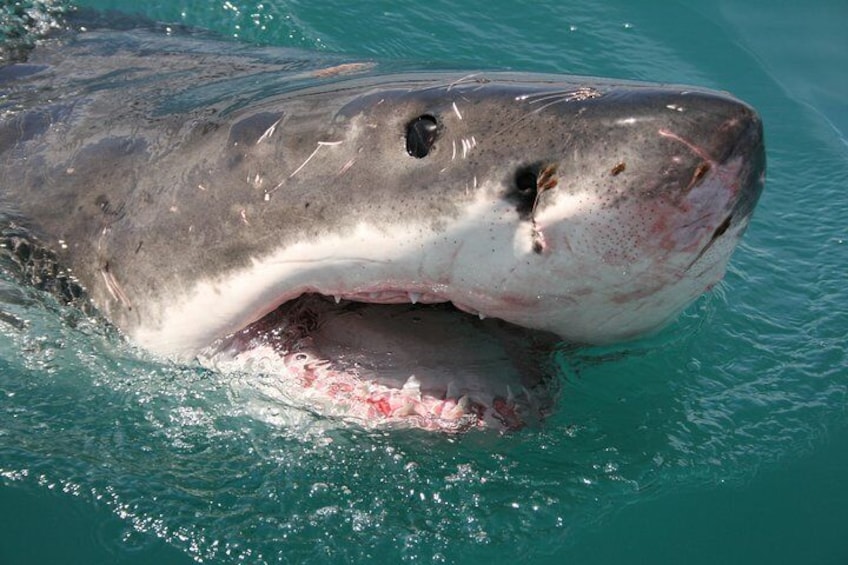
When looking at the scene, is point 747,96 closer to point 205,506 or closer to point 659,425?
point 659,425

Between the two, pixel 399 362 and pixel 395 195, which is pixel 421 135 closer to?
pixel 395 195

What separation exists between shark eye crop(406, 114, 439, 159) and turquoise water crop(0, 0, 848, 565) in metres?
0.70

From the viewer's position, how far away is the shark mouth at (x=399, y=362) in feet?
7.63

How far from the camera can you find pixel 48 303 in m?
2.62

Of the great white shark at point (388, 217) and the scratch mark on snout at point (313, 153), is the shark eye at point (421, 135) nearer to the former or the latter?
the great white shark at point (388, 217)

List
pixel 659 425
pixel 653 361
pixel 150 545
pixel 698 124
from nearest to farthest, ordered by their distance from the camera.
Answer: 1. pixel 698 124
2. pixel 150 545
3. pixel 659 425
4. pixel 653 361

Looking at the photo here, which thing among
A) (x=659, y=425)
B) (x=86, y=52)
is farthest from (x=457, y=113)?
(x=86, y=52)

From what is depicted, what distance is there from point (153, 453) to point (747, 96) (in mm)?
5351

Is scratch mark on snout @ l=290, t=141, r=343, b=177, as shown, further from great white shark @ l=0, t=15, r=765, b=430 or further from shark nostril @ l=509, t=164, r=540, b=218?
shark nostril @ l=509, t=164, r=540, b=218

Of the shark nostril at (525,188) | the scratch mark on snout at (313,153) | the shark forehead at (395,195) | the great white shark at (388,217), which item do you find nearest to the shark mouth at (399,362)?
the great white shark at (388,217)

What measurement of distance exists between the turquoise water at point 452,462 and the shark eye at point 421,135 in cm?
70

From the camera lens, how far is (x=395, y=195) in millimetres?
2035

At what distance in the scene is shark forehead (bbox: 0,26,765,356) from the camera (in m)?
1.86

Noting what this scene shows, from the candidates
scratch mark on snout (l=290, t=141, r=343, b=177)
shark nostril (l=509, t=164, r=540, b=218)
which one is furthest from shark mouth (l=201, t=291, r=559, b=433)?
shark nostril (l=509, t=164, r=540, b=218)
